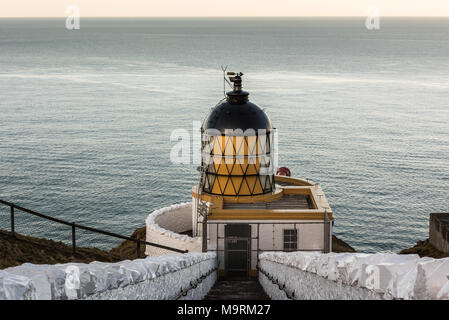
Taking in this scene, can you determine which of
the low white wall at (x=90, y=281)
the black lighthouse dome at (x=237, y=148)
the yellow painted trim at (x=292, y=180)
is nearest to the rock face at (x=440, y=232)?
A: the yellow painted trim at (x=292, y=180)

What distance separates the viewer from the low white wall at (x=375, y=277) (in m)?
4.37

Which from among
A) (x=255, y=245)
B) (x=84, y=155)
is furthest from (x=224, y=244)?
(x=84, y=155)

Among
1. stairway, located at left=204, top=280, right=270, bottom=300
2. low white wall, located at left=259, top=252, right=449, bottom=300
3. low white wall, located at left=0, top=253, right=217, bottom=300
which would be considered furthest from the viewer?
stairway, located at left=204, top=280, right=270, bottom=300

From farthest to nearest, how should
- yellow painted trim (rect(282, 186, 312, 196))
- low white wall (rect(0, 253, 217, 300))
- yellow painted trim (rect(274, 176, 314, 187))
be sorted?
1. yellow painted trim (rect(274, 176, 314, 187))
2. yellow painted trim (rect(282, 186, 312, 196))
3. low white wall (rect(0, 253, 217, 300))

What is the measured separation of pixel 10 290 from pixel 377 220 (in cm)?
4765

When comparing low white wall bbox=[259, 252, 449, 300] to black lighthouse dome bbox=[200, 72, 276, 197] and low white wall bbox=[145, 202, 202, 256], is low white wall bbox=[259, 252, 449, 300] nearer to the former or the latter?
black lighthouse dome bbox=[200, 72, 276, 197]

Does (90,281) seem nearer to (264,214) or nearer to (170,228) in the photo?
(264,214)

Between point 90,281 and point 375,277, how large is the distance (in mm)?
2696

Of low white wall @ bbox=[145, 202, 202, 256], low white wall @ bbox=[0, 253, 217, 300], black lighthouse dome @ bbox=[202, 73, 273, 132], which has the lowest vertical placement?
low white wall @ bbox=[145, 202, 202, 256]

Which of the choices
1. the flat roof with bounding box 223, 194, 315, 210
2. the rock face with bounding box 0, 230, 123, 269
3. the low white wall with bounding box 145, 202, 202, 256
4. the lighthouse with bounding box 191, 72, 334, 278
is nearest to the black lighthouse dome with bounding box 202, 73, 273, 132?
the lighthouse with bounding box 191, 72, 334, 278

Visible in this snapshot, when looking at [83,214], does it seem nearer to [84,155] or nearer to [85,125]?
[84,155]

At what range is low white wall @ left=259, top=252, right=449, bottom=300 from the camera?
4371 mm

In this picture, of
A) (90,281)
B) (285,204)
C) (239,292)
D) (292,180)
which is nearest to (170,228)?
(285,204)

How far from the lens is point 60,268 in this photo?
5.46m
